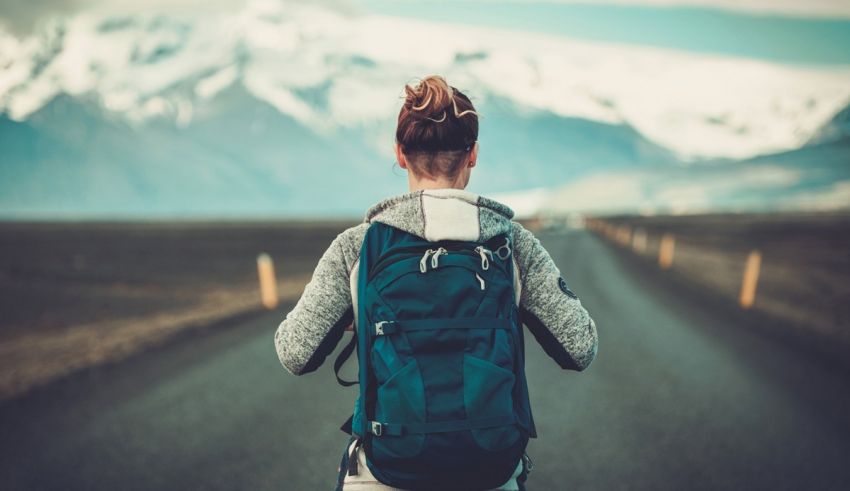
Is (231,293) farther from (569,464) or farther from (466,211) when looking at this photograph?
(466,211)

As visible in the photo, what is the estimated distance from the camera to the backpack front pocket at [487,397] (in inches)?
59.7

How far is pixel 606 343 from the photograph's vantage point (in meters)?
8.18

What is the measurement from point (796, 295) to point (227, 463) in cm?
1542

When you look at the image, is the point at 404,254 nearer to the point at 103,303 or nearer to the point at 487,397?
the point at 487,397

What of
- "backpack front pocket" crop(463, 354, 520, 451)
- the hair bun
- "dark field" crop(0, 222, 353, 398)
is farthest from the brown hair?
"dark field" crop(0, 222, 353, 398)

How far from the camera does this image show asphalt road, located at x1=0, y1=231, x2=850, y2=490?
13.3 ft

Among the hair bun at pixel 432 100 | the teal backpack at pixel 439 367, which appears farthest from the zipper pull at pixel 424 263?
the hair bun at pixel 432 100

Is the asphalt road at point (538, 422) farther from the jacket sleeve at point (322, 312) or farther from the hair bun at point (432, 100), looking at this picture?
the hair bun at point (432, 100)

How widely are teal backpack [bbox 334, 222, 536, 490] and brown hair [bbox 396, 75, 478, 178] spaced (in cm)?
23

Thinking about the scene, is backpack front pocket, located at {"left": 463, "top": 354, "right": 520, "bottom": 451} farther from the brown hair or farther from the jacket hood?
the brown hair

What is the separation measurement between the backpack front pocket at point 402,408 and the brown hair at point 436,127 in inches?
22.2

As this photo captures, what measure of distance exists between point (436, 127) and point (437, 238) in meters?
0.31

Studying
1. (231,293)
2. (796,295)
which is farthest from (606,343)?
(231,293)

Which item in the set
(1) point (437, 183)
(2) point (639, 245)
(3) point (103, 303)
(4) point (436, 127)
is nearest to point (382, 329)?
(1) point (437, 183)
